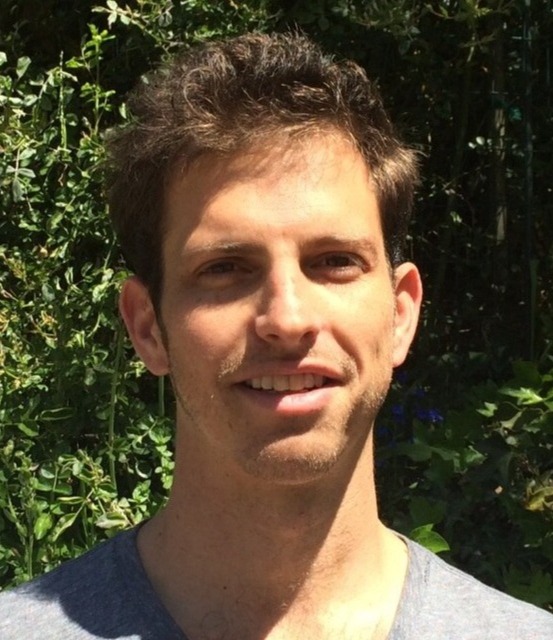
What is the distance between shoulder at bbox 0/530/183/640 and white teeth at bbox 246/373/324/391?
38cm

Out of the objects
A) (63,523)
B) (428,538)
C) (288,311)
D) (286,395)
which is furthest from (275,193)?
(63,523)

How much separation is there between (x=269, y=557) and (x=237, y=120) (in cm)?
68

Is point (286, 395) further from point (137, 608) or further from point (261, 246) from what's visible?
point (137, 608)

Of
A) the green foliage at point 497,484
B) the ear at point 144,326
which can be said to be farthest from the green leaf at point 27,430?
the ear at point 144,326

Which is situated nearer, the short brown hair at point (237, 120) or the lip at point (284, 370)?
the lip at point (284, 370)

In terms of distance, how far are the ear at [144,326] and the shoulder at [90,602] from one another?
293 mm

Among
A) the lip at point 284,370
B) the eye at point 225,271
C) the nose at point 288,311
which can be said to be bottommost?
the lip at point 284,370

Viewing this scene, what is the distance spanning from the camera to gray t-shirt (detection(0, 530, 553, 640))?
189 centimetres

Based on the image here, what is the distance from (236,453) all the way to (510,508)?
1.38 metres

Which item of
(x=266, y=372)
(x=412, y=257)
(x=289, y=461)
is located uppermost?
(x=266, y=372)

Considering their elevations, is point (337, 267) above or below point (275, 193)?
below

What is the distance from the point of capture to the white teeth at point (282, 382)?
6.01ft

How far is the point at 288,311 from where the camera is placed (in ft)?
5.93

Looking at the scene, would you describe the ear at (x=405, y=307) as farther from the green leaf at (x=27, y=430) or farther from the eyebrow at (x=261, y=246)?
the green leaf at (x=27, y=430)
